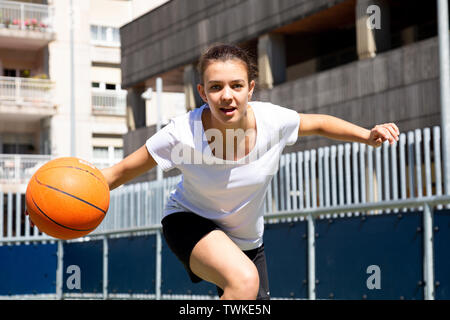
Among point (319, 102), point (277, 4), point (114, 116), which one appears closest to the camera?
point (319, 102)

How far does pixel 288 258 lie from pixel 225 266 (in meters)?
8.09

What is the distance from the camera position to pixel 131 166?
5.25 metres

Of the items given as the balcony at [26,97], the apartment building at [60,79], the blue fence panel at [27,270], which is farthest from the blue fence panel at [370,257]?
the balcony at [26,97]

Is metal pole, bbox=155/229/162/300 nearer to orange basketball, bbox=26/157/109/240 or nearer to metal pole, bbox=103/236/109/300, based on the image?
metal pole, bbox=103/236/109/300

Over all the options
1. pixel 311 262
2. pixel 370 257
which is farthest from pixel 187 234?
pixel 311 262

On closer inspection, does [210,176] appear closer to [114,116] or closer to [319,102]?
[319,102]

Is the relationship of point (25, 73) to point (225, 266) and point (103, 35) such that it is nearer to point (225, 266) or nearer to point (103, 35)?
point (103, 35)

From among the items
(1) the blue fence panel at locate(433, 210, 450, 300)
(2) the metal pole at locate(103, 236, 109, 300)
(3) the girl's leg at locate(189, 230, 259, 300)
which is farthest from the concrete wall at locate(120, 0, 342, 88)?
(3) the girl's leg at locate(189, 230, 259, 300)

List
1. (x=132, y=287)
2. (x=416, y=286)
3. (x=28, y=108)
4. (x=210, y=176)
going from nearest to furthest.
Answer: (x=210, y=176), (x=416, y=286), (x=132, y=287), (x=28, y=108)

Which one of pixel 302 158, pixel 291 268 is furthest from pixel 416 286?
pixel 302 158

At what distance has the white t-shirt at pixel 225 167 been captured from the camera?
A: 5.07 m

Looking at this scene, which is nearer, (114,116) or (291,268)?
(291,268)

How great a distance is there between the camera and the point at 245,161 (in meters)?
5.11

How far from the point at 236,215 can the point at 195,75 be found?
24.7 m
